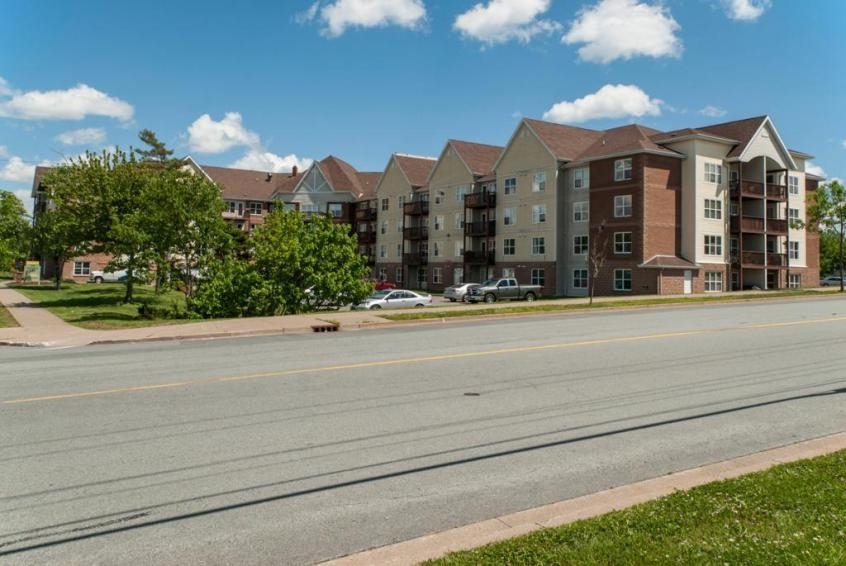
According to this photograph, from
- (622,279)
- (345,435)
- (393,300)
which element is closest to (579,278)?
(622,279)

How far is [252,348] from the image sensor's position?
49.4ft

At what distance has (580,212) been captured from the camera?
4875cm

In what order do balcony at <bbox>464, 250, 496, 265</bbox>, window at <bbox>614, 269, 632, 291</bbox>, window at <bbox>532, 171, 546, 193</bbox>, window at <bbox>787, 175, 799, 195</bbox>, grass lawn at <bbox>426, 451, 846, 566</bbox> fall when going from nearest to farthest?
1. grass lawn at <bbox>426, 451, 846, 566</bbox>
2. window at <bbox>614, 269, 632, 291</bbox>
3. window at <bbox>532, 171, 546, 193</bbox>
4. window at <bbox>787, 175, 799, 195</bbox>
5. balcony at <bbox>464, 250, 496, 265</bbox>

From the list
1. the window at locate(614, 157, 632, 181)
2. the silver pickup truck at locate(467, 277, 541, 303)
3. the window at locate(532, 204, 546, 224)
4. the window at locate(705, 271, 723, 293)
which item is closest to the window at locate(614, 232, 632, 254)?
the window at locate(614, 157, 632, 181)

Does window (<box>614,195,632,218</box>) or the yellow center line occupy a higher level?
window (<box>614,195,632,218</box>)

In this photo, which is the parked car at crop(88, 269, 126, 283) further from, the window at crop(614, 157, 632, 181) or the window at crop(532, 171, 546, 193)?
the window at crop(614, 157, 632, 181)

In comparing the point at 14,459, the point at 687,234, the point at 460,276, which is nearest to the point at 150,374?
the point at 14,459

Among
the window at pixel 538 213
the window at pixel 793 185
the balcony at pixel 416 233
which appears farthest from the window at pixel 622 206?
the balcony at pixel 416 233

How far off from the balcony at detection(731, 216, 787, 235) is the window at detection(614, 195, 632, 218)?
29.7ft

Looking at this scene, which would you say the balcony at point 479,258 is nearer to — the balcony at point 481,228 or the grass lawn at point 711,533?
the balcony at point 481,228

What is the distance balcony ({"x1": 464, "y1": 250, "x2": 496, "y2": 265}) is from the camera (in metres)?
55.3

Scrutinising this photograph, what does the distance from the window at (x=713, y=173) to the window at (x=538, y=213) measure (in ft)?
39.6

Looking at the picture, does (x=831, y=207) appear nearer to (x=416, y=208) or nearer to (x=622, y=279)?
(x=622, y=279)

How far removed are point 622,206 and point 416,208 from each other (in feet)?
80.4
